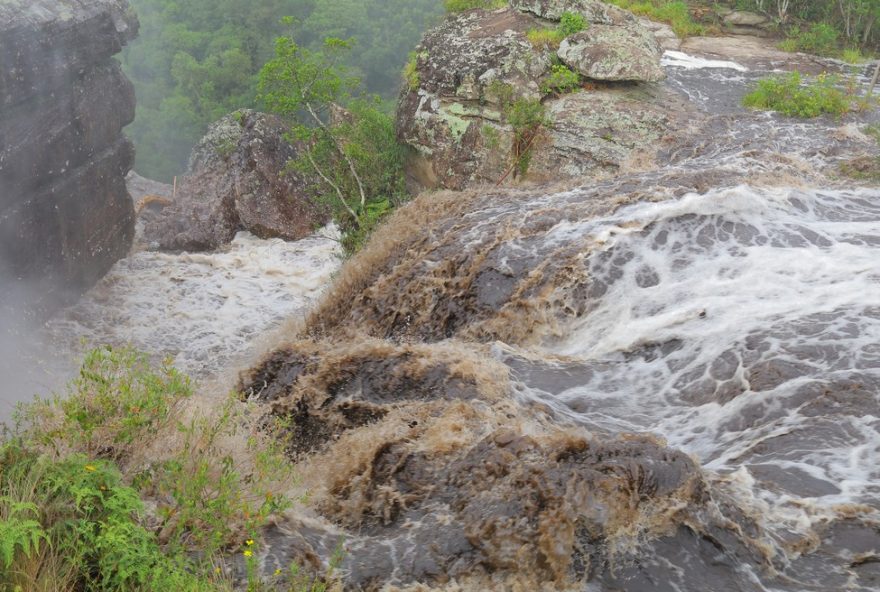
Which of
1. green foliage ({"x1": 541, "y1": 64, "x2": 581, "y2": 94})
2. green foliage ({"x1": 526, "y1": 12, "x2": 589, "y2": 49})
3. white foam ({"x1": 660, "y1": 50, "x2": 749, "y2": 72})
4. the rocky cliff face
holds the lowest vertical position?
the rocky cliff face

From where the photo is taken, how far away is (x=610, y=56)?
1234 centimetres

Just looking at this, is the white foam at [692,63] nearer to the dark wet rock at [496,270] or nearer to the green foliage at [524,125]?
the green foliage at [524,125]

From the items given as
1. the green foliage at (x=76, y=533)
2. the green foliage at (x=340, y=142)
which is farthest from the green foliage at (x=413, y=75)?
the green foliage at (x=76, y=533)

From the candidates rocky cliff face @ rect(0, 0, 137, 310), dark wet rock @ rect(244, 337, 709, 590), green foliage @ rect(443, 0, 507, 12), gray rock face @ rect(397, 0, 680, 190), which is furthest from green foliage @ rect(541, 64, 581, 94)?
dark wet rock @ rect(244, 337, 709, 590)

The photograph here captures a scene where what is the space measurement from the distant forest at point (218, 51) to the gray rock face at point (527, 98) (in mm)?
14945

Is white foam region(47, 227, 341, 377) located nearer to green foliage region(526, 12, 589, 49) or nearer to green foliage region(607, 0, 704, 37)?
green foliage region(526, 12, 589, 49)

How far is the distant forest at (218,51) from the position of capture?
2761 centimetres

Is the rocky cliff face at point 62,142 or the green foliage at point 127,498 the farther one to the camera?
the rocky cliff face at point 62,142

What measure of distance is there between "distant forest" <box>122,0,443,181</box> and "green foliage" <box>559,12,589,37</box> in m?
15.9

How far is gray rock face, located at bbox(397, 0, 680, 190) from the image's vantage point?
11672 mm

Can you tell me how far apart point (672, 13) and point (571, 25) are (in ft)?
12.6

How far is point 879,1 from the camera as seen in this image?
14.1 meters

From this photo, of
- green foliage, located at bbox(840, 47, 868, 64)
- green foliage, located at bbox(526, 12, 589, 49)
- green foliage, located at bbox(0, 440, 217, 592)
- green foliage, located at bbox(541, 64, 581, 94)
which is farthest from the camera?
green foliage, located at bbox(840, 47, 868, 64)

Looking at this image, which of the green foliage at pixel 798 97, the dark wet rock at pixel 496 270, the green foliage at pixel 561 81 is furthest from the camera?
the green foliage at pixel 561 81
